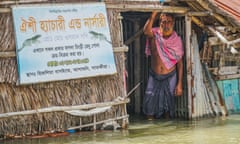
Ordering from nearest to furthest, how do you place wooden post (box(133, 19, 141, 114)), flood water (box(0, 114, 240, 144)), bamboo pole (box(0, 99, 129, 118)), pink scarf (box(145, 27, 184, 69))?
1. flood water (box(0, 114, 240, 144))
2. bamboo pole (box(0, 99, 129, 118))
3. pink scarf (box(145, 27, 184, 69))
4. wooden post (box(133, 19, 141, 114))

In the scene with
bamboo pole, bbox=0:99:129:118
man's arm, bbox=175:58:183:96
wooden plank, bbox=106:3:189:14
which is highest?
wooden plank, bbox=106:3:189:14

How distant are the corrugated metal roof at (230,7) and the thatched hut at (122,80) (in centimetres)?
38

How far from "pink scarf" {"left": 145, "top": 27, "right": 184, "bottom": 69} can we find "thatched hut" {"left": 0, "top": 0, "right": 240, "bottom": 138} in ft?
0.65

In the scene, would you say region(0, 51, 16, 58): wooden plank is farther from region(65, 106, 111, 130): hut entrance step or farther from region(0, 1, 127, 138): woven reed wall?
region(65, 106, 111, 130): hut entrance step

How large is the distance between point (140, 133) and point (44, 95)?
206 centimetres

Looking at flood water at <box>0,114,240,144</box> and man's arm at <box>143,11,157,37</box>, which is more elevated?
man's arm at <box>143,11,157,37</box>

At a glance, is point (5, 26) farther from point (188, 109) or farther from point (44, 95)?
point (188, 109)

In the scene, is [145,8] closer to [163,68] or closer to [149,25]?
[149,25]

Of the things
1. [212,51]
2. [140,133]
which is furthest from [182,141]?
[212,51]

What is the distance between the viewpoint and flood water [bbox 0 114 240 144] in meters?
9.70

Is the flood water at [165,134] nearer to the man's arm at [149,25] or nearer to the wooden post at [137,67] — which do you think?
the wooden post at [137,67]

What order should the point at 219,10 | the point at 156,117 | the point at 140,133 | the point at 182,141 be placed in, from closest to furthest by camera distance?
1. the point at 182,141
2. the point at 140,133
3. the point at 219,10
4. the point at 156,117

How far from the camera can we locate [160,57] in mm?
12398

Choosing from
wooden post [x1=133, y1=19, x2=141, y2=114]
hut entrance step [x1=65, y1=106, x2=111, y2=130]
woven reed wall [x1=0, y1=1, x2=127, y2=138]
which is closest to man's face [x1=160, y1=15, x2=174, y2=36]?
wooden post [x1=133, y1=19, x2=141, y2=114]
